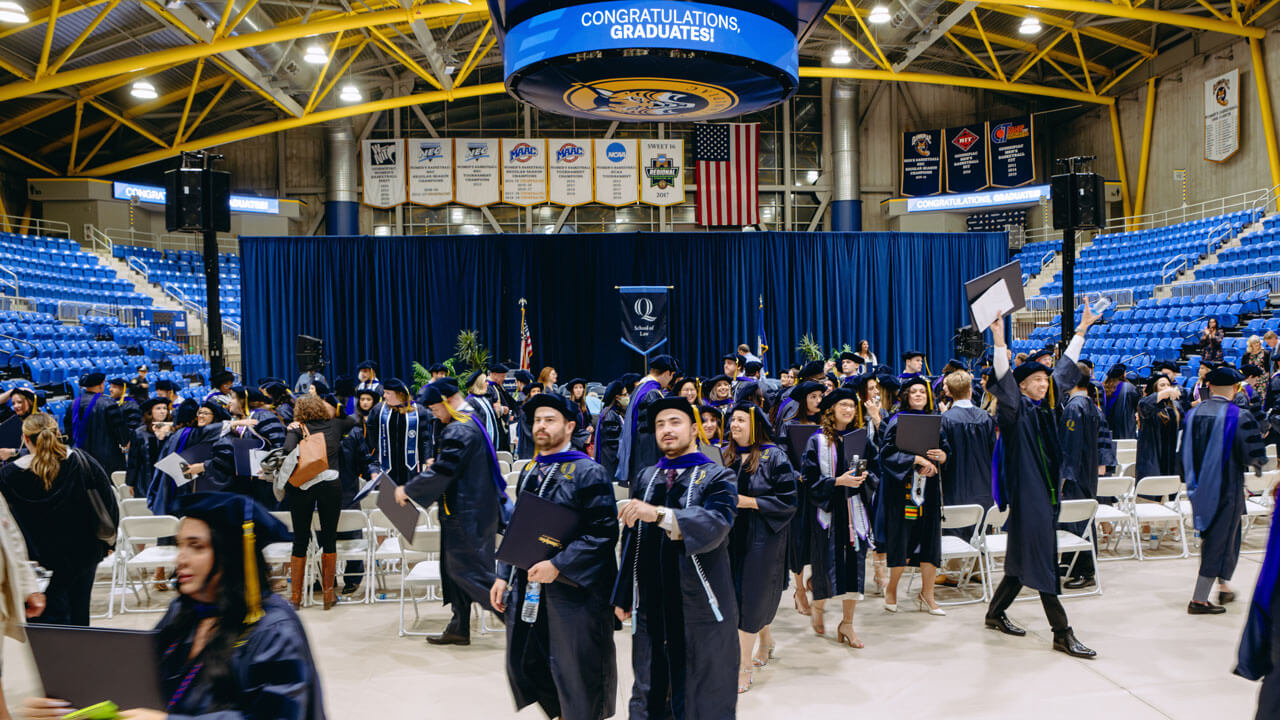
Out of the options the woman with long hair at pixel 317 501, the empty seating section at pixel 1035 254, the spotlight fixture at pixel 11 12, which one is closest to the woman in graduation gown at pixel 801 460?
the woman with long hair at pixel 317 501

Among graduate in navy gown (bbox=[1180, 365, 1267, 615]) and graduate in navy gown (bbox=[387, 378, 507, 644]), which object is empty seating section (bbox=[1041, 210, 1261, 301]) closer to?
graduate in navy gown (bbox=[1180, 365, 1267, 615])

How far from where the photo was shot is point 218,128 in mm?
24625

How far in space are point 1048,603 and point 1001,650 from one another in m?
0.40

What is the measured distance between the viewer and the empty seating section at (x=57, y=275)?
1670cm

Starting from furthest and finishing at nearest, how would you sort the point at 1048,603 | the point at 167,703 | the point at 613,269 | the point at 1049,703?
the point at 613,269 < the point at 1048,603 < the point at 1049,703 < the point at 167,703

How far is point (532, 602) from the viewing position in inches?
136

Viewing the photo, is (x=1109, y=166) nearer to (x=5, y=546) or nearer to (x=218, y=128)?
(x=218, y=128)

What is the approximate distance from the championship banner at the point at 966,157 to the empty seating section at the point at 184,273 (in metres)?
19.7

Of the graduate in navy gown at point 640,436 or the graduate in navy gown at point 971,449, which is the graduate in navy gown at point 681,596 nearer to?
the graduate in navy gown at point 640,436

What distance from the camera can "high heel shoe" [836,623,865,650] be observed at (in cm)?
513

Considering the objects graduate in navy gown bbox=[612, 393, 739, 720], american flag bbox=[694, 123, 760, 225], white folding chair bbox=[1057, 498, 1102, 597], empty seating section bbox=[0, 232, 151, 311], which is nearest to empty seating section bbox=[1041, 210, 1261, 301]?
american flag bbox=[694, 123, 760, 225]

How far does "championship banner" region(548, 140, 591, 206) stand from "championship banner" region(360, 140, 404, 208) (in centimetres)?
420

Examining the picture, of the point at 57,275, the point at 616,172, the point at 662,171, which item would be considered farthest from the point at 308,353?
the point at 662,171

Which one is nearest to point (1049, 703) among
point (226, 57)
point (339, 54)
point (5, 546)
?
point (5, 546)
